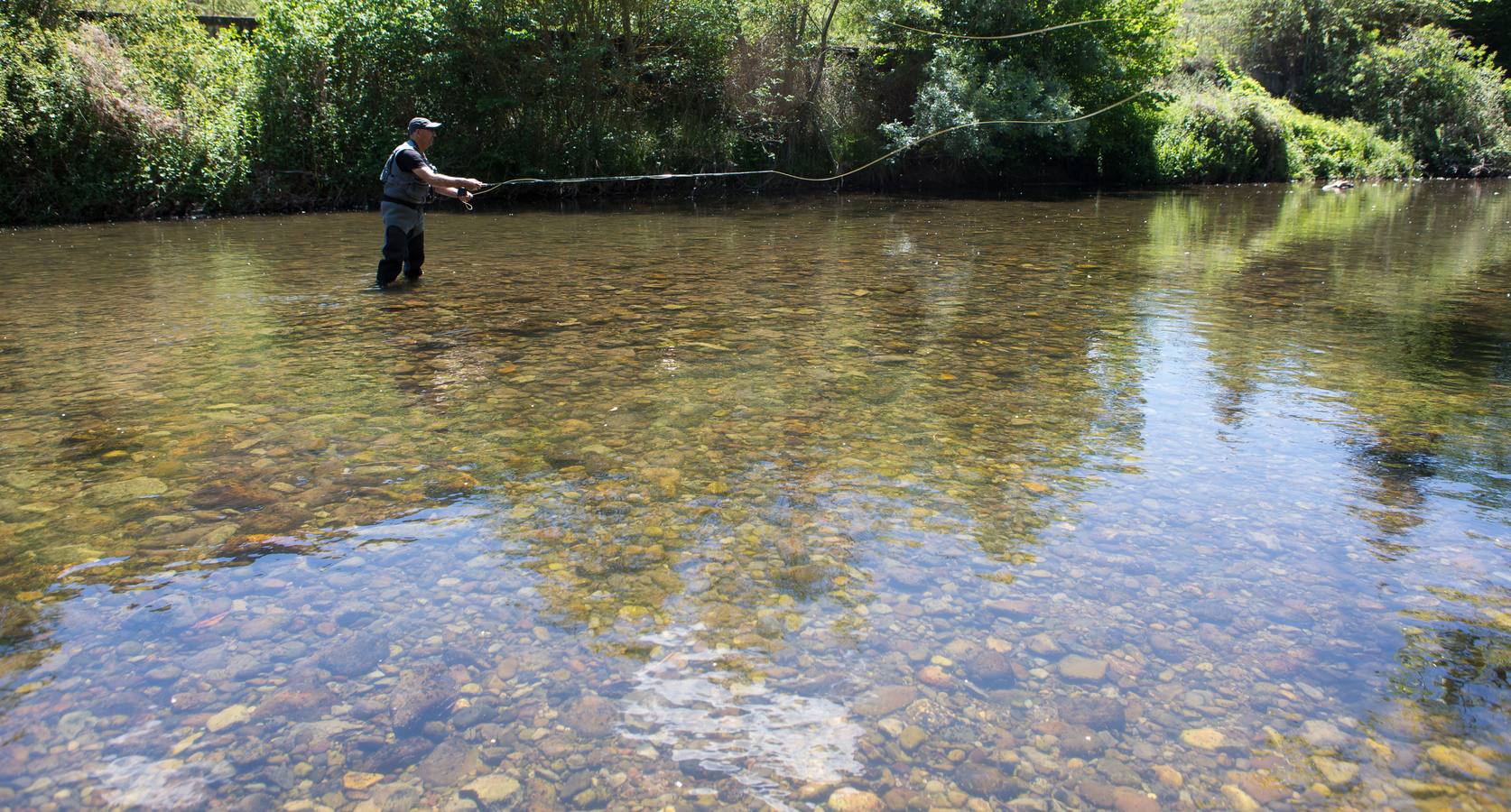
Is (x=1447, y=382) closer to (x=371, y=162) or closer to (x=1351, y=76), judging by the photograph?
(x=371, y=162)

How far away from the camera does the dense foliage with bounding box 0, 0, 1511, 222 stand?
1908 centimetres

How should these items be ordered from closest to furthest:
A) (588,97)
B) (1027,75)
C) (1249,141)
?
(588,97) < (1027,75) < (1249,141)

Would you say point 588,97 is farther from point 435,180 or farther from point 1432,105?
point 1432,105

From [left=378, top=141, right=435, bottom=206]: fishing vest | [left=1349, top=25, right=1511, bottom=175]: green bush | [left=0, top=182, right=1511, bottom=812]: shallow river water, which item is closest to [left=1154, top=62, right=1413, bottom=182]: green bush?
[left=1349, top=25, right=1511, bottom=175]: green bush

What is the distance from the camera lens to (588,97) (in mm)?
23656

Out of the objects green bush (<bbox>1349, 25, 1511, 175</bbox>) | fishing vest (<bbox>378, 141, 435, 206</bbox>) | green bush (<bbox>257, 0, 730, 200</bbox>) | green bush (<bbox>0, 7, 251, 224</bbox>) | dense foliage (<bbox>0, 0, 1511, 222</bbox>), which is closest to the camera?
fishing vest (<bbox>378, 141, 435, 206</bbox>)

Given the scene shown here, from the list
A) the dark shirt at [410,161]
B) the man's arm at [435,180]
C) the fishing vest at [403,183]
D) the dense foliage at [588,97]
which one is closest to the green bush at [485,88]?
the dense foliage at [588,97]

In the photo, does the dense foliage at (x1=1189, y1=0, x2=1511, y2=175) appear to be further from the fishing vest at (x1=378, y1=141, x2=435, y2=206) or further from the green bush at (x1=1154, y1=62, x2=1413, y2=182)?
the fishing vest at (x1=378, y1=141, x2=435, y2=206)

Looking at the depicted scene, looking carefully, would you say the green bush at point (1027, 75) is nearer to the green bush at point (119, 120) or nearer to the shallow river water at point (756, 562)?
the green bush at point (119, 120)

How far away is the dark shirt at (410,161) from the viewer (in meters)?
9.76

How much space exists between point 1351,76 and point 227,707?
4327cm

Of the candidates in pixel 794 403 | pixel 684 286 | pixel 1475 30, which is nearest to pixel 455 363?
pixel 794 403

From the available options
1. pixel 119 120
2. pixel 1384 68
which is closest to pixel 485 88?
pixel 119 120

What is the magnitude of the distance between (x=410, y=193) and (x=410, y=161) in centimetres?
50
